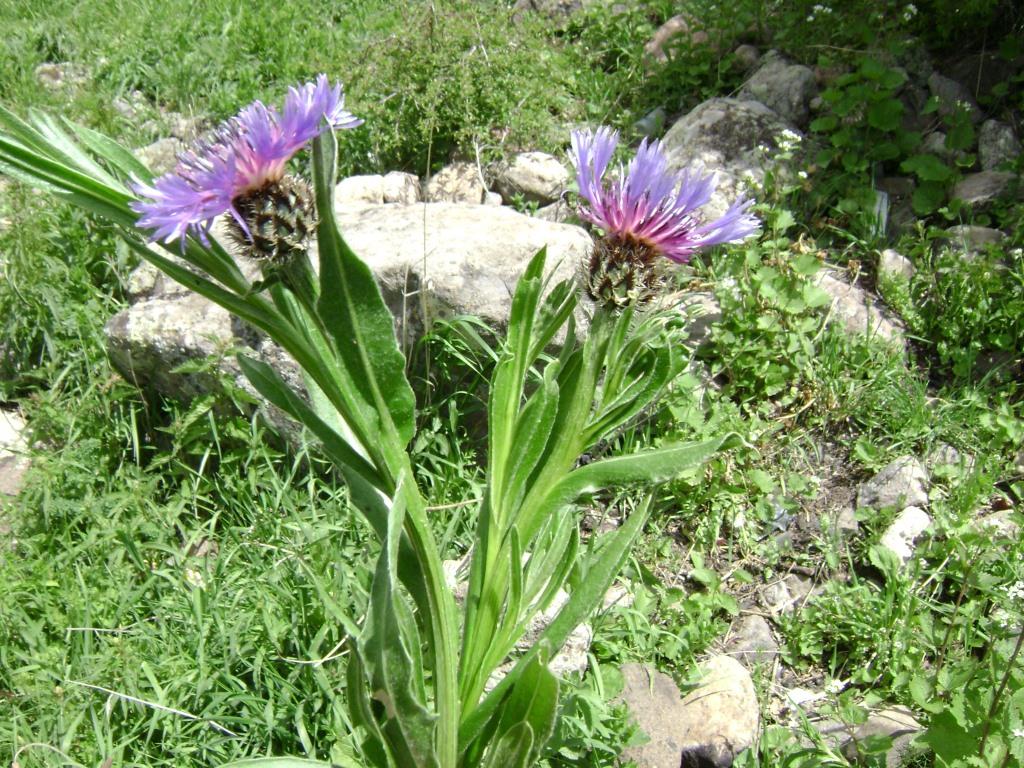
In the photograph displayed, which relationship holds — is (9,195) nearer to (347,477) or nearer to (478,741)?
(347,477)

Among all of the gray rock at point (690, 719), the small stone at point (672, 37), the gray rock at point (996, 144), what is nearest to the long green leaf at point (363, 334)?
the gray rock at point (690, 719)

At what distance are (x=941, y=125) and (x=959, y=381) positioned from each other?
4.47ft

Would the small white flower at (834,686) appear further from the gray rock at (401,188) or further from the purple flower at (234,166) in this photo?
the gray rock at (401,188)

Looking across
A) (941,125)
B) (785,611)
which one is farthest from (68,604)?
(941,125)

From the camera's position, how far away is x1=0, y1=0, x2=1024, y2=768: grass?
2254 millimetres

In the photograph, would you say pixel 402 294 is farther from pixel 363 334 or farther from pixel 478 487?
pixel 363 334

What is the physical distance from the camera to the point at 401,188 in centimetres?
391

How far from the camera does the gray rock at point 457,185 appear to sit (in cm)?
394

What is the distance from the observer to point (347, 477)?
5.95ft

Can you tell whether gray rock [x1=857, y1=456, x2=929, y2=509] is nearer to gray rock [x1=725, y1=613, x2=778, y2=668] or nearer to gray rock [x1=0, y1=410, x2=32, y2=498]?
gray rock [x1=725, y1=613, x2=778, y2=668]

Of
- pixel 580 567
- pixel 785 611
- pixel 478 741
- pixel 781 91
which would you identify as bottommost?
pixel 785 611

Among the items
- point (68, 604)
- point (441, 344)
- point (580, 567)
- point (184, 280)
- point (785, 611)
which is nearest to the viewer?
point (184, 280)

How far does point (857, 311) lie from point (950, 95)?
1.32 metres

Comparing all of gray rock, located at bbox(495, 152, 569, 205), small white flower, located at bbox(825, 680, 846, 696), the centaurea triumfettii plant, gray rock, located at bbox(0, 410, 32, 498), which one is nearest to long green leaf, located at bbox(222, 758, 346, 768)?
the centaurea triumfettii plant
